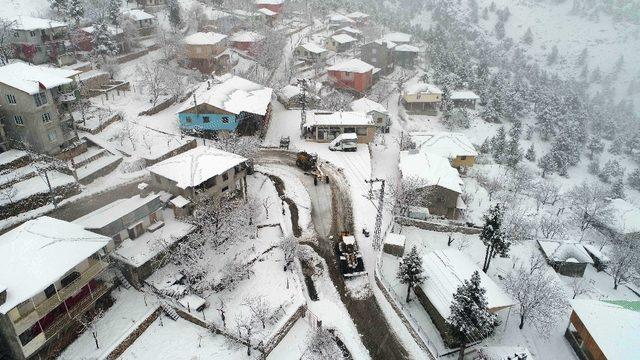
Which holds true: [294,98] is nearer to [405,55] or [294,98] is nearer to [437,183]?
[437,183]

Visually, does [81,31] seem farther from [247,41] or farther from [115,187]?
[115,187]

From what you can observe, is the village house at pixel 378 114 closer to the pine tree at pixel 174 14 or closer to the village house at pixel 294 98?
the village house at pixel 294 98

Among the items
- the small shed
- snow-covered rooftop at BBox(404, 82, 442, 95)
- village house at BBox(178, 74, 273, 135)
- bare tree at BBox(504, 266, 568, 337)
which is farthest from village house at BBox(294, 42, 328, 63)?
bare tree at BBox(504, 266, 568, 337)

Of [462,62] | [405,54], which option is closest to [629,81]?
[462,62]

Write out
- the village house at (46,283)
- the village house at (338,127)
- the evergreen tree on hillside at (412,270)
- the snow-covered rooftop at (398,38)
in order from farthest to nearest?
the snow-covered rooftop at (398,38) → the village house at (338,127) → the evergreen tree on hillside at (412,270) → the village house at (46,283)

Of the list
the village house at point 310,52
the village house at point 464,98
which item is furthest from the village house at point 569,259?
the village house at point 310,52

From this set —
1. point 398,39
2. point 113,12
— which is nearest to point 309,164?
point 113,12

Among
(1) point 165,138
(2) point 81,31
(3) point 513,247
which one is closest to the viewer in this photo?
(3) point 513,247
